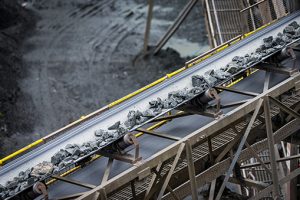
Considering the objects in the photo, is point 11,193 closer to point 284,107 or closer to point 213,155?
point 213,155

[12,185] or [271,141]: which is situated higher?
[12,185]

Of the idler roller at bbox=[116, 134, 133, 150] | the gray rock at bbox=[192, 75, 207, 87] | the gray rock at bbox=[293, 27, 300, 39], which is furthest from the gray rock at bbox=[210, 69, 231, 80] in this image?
the idler roller at bbox=[116, 134, 133, 150]

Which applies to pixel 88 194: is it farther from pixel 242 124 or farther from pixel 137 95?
pixel 242 124

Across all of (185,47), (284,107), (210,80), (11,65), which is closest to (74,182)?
(210,80)

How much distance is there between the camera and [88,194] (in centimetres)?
1121

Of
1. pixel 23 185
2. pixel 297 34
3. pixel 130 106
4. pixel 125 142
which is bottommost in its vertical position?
pixel 23 185

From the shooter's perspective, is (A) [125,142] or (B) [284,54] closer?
(A) [125,142]

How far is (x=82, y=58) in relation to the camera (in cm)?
2814

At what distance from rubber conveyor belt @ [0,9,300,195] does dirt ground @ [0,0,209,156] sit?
33.1 ft

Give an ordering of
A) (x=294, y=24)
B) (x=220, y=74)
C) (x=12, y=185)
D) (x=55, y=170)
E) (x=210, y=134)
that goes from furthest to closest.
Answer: (x=294, y=24) < (x=220, y=74) < (x=210, y=134) < (x=55, y=170) < (x=12, y=185)

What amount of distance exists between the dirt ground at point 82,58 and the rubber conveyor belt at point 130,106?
10.1m

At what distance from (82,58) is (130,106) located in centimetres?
1539

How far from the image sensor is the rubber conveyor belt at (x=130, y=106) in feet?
40.1

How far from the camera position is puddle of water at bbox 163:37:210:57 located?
92.0 ft
